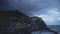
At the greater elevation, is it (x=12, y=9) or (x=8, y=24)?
(x=12, y=9)

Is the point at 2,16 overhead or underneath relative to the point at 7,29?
overhead

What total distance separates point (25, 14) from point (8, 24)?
79cm

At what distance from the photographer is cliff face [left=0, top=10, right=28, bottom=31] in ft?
19.9

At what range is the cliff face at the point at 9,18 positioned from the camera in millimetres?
6078

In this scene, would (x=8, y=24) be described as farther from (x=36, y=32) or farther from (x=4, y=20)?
(x=36, y=32)

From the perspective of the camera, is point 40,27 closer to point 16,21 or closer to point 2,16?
point 16,21

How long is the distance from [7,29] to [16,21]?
0.47 m

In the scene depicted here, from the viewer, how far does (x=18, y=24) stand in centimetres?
607

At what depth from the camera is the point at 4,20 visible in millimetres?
6164

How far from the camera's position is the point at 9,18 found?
6.21 metres

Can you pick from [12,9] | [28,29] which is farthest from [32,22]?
[12,9]

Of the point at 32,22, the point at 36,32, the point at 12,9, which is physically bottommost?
the point at 36,32

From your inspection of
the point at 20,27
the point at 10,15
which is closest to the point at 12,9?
the point at 10,15

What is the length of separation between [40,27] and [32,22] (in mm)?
407
